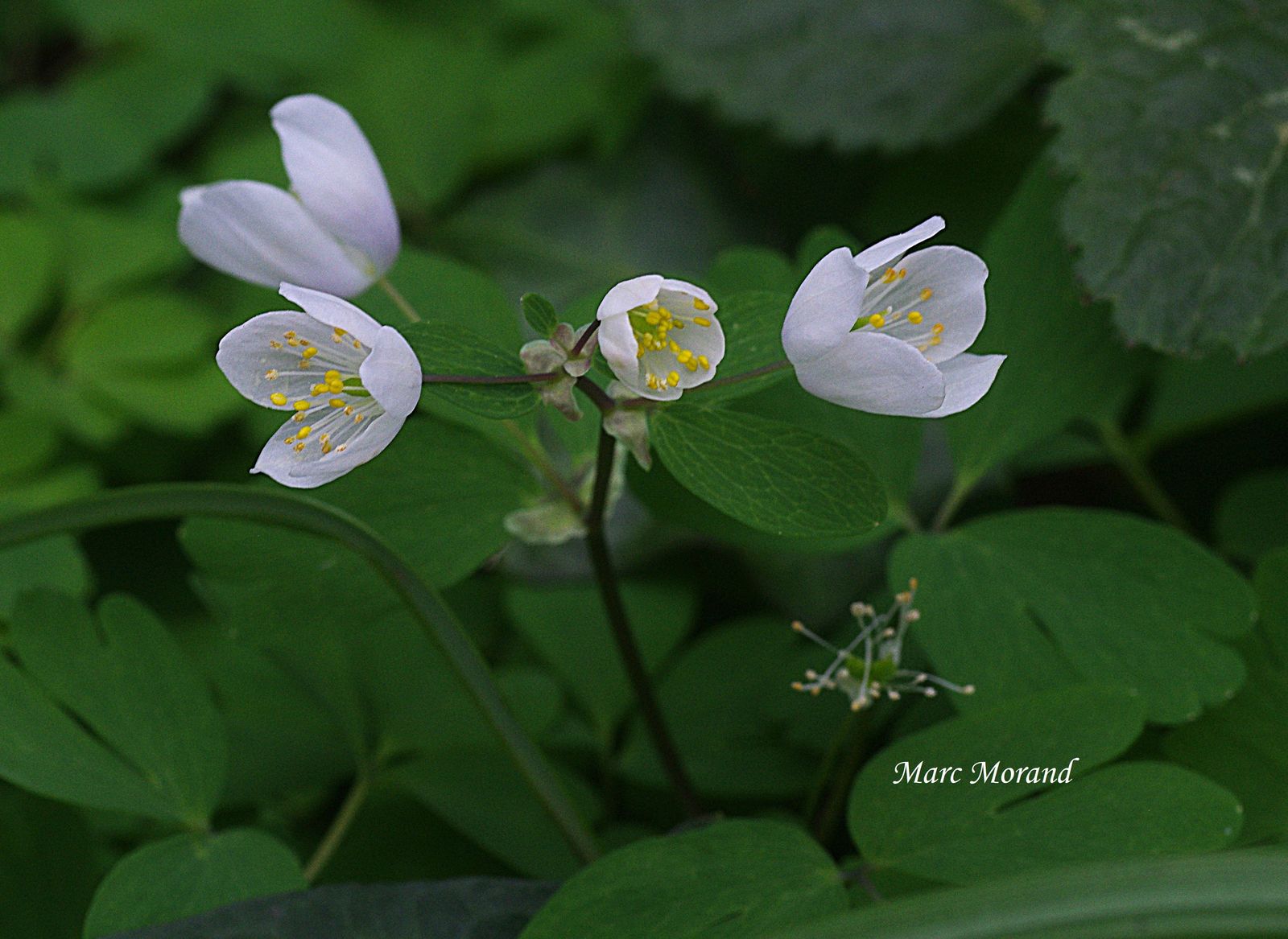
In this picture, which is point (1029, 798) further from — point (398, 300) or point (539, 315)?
point (398, 300)

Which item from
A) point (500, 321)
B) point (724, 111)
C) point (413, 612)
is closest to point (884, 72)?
point (724, 111)

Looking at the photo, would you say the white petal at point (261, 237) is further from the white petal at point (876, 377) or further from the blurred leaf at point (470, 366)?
the white petal at point (876, 377)

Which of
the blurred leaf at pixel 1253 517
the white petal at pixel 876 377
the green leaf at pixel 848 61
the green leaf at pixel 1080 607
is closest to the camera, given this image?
the white petal at pixel 876 377

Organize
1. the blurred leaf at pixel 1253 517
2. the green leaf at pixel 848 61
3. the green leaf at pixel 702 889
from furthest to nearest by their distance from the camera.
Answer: the green leaf at pixel 848 61, the blurred leaf at pixel 1253 517, the green leaf at pixel 702 889

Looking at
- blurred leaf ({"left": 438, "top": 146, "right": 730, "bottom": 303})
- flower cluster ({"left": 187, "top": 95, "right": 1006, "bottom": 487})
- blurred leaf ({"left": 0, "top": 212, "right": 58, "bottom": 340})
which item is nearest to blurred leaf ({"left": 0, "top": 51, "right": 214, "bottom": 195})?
blurred leaf ({"left": 0, "top": 212, "right": 58, "bottom": 340})

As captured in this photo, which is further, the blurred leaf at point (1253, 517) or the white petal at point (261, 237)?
the blurred leaf at point (1253, 517)

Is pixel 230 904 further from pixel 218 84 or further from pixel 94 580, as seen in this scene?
pixel 218 84

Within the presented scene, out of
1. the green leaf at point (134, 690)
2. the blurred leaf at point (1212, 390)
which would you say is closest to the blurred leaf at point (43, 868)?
the green leaf at point (134, 690)
